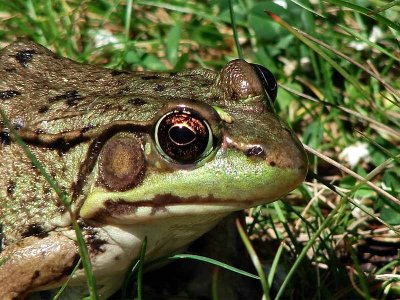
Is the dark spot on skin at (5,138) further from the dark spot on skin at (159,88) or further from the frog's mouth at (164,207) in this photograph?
the dark spot on skin at (159,88)

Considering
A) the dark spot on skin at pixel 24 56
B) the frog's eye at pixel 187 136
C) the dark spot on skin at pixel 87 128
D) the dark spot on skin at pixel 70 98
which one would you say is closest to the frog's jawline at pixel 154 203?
the frog's eye at pixel 187 136

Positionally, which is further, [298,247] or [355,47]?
[355,47]

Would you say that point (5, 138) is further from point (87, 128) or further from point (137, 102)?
point (137, 102)

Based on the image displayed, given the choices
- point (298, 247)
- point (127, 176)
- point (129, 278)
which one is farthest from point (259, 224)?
point (127, 176)

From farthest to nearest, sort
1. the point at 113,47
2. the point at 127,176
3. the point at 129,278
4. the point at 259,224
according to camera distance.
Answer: the point at 113,47 → the point at 259,224 → the point at 129,278 → the point at 127,176

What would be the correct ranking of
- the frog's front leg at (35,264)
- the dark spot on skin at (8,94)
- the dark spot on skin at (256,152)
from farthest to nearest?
the dark spot on skin at (8,94), the frog's front leg at (35,264), the dark spot on skin at (256,152)

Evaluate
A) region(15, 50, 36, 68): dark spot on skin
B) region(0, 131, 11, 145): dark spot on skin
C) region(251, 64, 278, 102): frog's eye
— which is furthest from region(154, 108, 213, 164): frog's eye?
region(15, 50, 36, 68): dark spot on skin

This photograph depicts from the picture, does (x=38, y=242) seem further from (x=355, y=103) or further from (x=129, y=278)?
(x=355, y=103)
